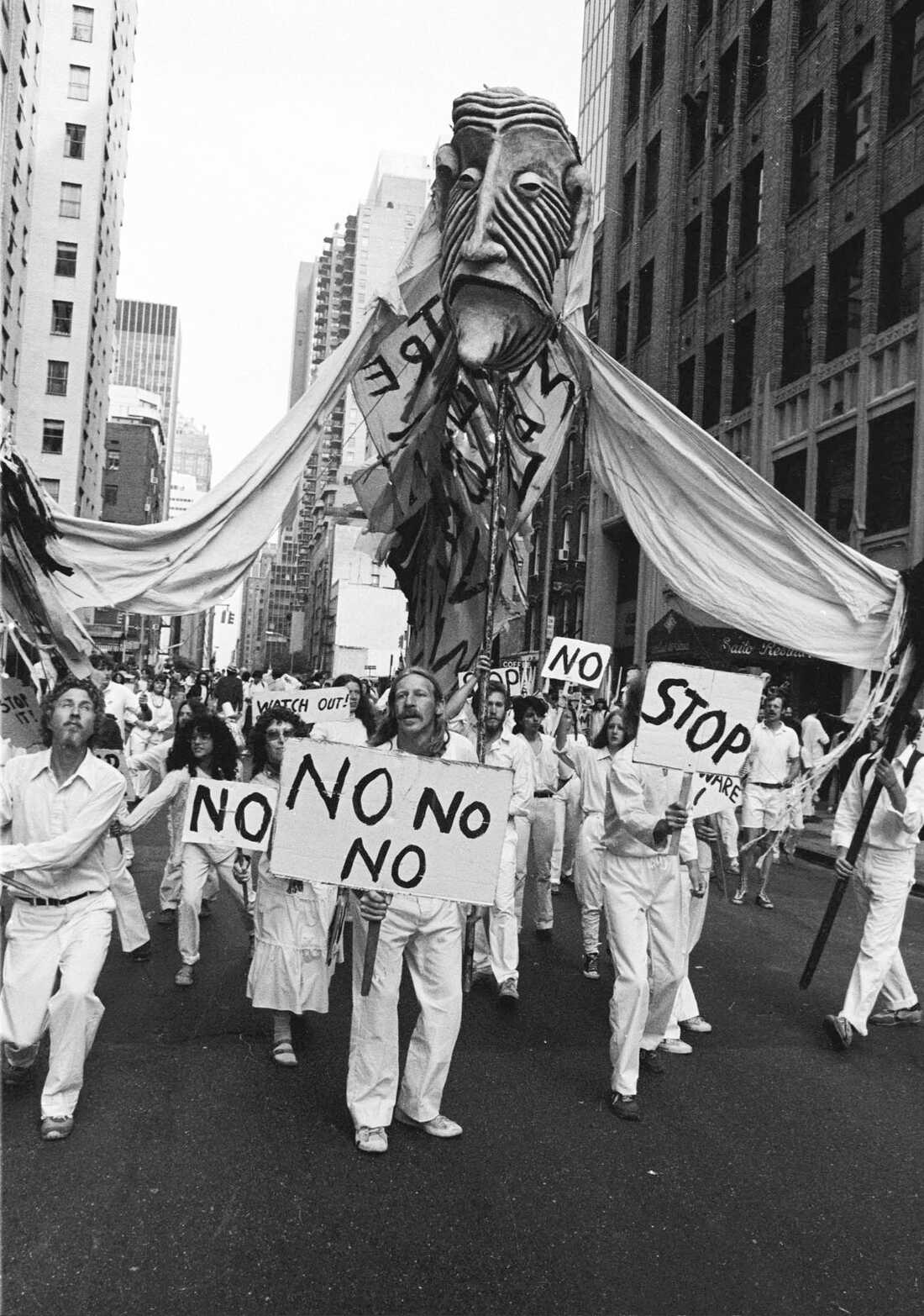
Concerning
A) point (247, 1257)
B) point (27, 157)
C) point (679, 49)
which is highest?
point (27, 157)

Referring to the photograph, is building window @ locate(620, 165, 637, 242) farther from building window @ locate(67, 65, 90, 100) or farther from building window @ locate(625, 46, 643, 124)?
building window @ locate(67, 65, 90, 100)

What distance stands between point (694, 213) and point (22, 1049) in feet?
85.9

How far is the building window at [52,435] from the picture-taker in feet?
188

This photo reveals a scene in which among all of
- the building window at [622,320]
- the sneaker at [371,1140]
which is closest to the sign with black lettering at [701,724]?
the sneaker at [371,1140]

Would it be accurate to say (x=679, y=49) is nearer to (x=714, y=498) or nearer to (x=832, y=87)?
(x=832, y=87)

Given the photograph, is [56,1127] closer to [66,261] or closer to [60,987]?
[60,987]

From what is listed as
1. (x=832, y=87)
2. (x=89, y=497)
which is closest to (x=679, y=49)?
(x=832, y=87)

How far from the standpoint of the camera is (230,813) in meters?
6.28

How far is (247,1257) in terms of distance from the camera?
3551 millimetres

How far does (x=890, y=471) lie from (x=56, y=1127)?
16.8m

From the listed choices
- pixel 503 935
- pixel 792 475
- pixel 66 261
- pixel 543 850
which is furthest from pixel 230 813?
pixel 66 261

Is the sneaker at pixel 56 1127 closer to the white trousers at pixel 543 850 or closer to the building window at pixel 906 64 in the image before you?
the white trousers at pixel 543 850

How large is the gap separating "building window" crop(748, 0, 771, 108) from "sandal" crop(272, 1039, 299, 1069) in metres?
23.9

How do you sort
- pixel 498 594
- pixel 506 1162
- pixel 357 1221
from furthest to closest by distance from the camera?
pixel 498 594, pixel 506 1162, pixel 357 1221
